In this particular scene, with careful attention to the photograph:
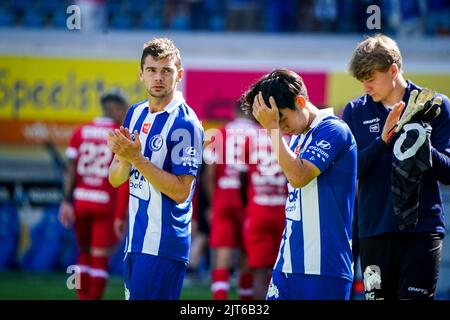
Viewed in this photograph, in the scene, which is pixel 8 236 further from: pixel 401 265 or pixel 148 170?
pixel 401 265

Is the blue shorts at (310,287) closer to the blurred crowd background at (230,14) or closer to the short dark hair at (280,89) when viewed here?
the short dark hair at (280,89)

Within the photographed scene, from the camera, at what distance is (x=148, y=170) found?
4.94 meters

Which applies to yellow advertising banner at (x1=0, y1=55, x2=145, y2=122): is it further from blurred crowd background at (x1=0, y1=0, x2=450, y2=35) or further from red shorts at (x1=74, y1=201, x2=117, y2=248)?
red shorts at (x1=74, y1=201, x2=117, y2=248)

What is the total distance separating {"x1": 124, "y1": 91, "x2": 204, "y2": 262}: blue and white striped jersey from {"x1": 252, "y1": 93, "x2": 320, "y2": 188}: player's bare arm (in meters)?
0.65

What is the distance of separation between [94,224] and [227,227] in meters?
1.36

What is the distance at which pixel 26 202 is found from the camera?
40.9 ft

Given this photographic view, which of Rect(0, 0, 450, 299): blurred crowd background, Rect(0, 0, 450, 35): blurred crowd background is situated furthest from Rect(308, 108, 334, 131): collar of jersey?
Rect(0, 0, 450, 35): blurred crowd background

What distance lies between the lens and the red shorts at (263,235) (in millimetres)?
8484

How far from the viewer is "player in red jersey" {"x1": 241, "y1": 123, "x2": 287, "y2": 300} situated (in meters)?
8.51

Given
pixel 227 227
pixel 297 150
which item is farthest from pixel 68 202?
pixel 297 150
